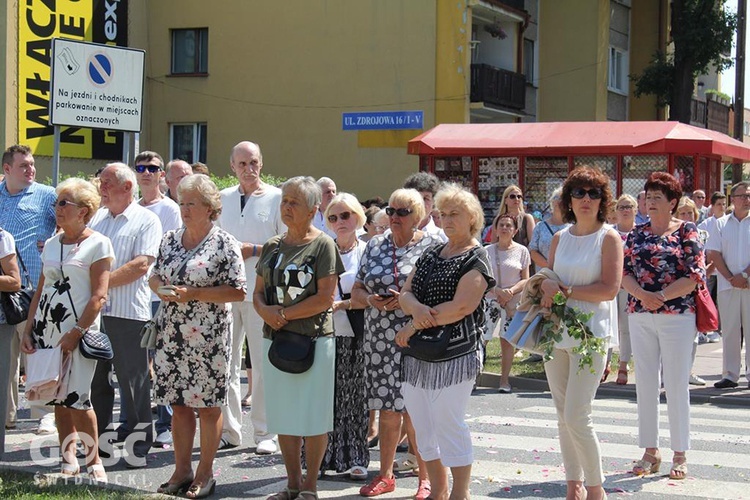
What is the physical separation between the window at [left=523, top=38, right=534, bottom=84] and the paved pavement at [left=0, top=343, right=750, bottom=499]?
2478 cm

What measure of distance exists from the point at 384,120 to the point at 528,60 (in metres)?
7.72

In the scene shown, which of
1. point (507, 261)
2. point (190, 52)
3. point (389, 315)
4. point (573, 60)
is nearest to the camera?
point (389, 315)

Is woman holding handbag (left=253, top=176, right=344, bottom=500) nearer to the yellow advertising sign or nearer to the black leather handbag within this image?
the black leather handbag

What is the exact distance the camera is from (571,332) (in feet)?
19.9

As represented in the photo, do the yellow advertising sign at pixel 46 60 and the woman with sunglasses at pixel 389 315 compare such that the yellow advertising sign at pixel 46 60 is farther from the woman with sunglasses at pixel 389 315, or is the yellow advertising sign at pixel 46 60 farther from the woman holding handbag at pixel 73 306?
the woman with sunglasses at pixel 389 315

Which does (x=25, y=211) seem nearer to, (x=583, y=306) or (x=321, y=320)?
(x=321, y=320)

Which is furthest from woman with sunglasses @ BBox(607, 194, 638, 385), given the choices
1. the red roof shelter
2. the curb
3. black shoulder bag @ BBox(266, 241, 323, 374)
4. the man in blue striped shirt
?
the red roof shelter

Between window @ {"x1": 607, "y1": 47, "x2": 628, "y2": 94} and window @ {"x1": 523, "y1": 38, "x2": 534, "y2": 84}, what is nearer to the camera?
window @ {"x1": 523, "y1": 38, "x2": 534, "y2": 84}

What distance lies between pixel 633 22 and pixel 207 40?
16.6 meters

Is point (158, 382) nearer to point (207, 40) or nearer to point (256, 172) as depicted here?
point (256, 172)

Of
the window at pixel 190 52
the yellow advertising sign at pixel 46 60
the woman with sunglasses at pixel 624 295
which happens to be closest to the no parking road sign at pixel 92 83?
the woman with sunglasses at pixel 624 295

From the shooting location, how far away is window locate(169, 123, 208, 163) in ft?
106

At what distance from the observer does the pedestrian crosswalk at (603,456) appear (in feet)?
22.9

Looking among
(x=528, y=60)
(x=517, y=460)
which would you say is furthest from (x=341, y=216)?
(x=528, y=60)
